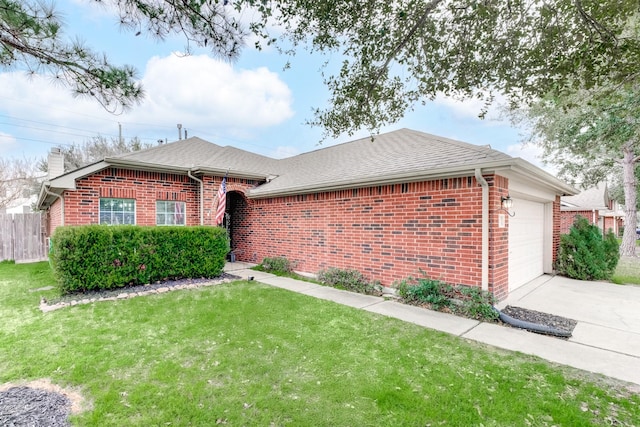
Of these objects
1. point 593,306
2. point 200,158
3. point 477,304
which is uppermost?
point 200,158

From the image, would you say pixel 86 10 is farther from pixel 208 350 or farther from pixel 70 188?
pixel 70 188

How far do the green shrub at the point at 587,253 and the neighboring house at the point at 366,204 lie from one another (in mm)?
434

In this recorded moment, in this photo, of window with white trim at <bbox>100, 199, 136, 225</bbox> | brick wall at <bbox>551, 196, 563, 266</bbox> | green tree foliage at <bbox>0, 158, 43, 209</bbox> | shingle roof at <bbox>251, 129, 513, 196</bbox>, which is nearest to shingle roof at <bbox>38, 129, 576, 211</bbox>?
shingle roof at <bbox>251, 129, 513, 196</bbox>

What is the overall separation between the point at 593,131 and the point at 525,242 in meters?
6.04

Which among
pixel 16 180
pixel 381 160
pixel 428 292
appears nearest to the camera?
pixel 428 292

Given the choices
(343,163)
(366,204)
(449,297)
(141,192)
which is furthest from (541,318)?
(141,192)

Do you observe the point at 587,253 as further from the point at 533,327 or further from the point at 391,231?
the point at 391,231

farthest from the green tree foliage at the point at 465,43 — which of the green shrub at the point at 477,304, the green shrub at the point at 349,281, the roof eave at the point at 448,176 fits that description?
the green shrub at the point at 349,281

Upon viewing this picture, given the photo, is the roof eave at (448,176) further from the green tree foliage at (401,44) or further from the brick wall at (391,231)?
the green tree foliage at (401,44)

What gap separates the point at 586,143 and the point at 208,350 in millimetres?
14401

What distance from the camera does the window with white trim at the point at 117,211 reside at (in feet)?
28.6

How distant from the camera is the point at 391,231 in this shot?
689 cm

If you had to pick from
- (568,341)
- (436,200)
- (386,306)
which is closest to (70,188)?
(386,306)

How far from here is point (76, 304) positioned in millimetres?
5848
